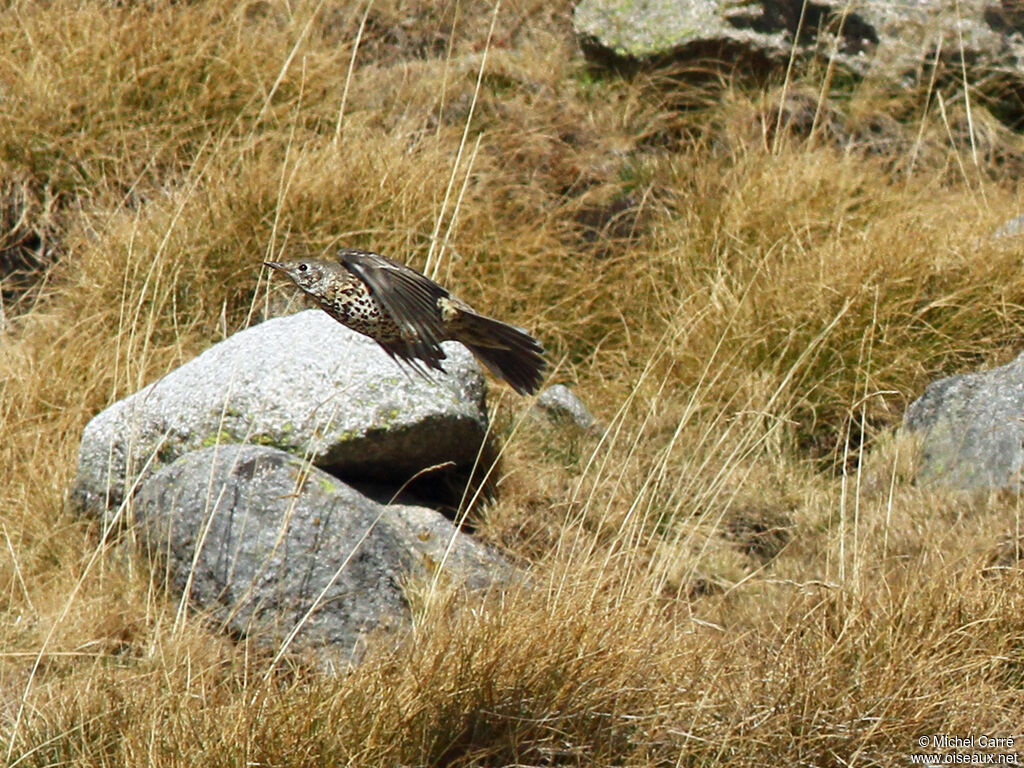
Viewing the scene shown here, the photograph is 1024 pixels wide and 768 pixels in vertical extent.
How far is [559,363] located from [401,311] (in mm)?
2372

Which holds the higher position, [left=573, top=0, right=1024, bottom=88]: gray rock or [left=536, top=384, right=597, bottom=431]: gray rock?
[left=573, top=0, right=1024, bottom=88]: gray rock

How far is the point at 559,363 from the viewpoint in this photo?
16.5 ft

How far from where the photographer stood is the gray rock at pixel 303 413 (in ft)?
13.9

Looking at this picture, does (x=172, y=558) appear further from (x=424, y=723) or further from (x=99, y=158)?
(x=99, y=158)

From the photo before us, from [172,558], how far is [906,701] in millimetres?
1963

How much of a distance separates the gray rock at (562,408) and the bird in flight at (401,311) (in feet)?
6.07

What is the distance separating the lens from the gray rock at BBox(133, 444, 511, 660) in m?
3.79

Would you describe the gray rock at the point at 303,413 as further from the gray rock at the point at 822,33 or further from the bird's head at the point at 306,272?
the gray rock at the point at 822,33

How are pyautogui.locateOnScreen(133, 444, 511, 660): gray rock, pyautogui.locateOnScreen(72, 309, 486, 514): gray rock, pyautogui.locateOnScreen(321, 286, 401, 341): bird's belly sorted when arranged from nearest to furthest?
pyautogui.locateOnScreen(321, 286, 401, 341): bird's belly → pyautogui.locateOnScreen(133, 444, 511, 660): gray rock → pyautogui.locateOnScreen(72, 309, 486, 514): gray rock

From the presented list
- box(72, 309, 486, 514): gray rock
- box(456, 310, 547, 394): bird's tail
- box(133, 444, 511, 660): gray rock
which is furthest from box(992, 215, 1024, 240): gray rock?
box(456, 310, 547, 394): bird's tail

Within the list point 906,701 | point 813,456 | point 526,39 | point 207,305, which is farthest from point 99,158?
point 906,701

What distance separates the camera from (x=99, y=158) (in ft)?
18.3

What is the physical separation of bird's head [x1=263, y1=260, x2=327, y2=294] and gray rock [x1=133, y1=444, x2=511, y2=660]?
0.94 meters

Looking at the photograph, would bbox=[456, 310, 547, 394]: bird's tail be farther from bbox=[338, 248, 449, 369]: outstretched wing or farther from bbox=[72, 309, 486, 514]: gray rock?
bbox=[72, 309, 486, 514]: gray rock
